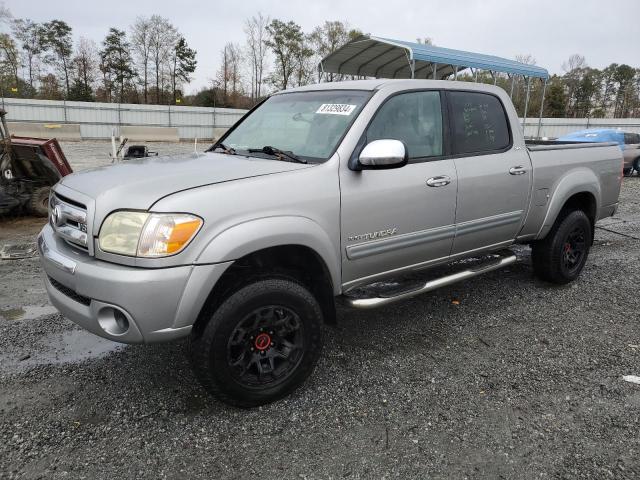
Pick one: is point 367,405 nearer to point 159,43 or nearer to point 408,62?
point 408,62

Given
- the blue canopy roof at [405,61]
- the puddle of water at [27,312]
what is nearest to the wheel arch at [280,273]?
the puddle of water at [27,312]

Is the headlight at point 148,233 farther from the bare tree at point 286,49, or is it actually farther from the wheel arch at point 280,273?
the bare tree at point 286,49

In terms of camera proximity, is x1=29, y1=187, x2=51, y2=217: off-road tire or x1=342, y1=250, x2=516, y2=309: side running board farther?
x1=29, y1=187, x2=51, y2=217: off-road tire

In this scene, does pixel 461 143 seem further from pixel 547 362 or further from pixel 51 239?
pixel 51 239

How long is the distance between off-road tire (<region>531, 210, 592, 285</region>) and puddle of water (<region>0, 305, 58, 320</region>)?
4538mm

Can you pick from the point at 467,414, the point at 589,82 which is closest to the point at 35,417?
the point at 467,414

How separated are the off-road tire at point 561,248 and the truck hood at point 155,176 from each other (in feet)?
9.74

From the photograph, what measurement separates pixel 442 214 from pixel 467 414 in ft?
4.55

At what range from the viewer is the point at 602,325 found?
410cm

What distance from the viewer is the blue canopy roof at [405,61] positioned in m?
13.6

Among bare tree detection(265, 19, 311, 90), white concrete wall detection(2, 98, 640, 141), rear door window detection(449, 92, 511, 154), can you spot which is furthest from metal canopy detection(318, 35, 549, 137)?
bare tree detection(265, 19, 311, 90)

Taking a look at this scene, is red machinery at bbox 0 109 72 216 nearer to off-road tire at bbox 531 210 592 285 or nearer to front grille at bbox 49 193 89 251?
front grille at bbox 49 193 89 251

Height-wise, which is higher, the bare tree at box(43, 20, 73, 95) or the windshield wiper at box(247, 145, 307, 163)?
the bare tree at box(43, 20, 73, 95)

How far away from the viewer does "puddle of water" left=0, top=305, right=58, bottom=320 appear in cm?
414
